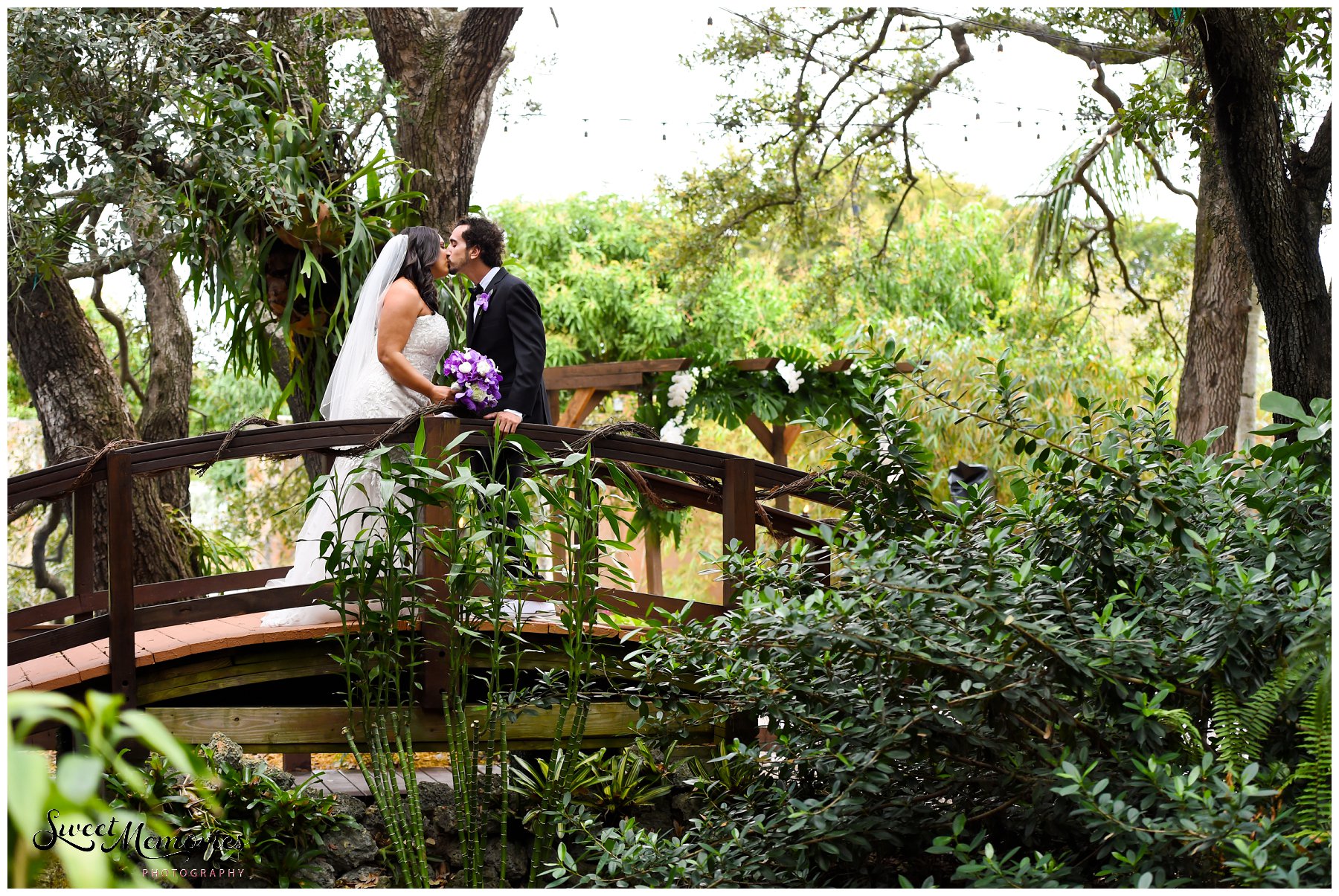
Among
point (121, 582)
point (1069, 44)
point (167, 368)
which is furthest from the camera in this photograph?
point (1069, 44)

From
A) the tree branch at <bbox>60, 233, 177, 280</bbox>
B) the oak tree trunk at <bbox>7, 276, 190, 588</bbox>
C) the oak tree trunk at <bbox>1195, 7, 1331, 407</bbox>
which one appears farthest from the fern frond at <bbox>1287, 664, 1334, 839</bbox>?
the oak tree trunk at <bbox>7, 276, 190, 588</bbox>

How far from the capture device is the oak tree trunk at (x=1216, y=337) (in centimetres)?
681

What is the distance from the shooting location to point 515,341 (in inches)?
159

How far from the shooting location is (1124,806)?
2.00 m

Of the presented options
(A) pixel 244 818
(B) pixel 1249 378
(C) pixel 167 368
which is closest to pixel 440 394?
(A) pixel 244 818

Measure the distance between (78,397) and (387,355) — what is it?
100 inches

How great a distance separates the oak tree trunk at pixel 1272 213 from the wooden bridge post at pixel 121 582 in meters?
3.54

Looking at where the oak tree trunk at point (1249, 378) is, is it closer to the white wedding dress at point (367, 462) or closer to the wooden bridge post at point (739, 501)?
the wooden bridge post at point (739, 501)

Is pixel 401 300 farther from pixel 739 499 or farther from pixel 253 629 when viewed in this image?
pixel 739 499

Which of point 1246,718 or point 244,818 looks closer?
point 1246,718

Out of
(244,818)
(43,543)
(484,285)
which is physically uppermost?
(484,285)

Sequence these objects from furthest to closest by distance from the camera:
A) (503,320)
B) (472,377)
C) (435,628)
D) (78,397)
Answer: (78,397) → (503,320) → (472,377) → (435,628)

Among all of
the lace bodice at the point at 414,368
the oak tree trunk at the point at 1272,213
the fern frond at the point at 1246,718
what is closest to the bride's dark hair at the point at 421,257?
the lace bodice at the point at 414,368

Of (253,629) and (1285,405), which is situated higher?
(1285,405)
